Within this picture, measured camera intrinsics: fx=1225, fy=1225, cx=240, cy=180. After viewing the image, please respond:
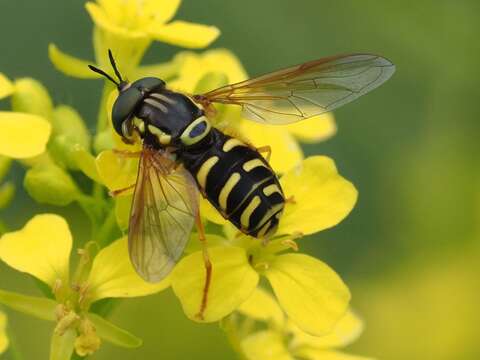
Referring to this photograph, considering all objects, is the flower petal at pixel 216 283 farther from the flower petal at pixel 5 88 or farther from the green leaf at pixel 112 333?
the flower petal at pixel 5 88

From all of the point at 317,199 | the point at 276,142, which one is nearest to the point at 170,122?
the point at 317,199

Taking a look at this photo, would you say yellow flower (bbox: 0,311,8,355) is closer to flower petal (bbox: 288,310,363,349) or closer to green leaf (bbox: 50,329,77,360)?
green leaf (bbox: 50,329,77,360)

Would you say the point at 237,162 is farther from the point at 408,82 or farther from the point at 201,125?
the point at 408,82

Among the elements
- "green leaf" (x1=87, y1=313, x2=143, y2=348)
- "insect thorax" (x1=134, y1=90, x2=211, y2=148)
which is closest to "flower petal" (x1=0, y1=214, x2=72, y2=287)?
"green leaf" (x1=87, y1=313, x2=143, y2=348)

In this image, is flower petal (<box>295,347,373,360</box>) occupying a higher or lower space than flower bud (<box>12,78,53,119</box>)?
lower

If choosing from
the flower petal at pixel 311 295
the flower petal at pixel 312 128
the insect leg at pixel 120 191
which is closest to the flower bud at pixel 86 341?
the insect leg at pixel 120 191

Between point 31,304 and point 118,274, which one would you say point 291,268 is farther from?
point 31,304
